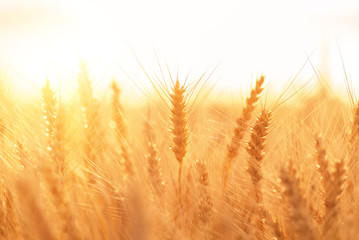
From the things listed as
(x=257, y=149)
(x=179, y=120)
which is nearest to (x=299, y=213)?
(x=257, y=149)

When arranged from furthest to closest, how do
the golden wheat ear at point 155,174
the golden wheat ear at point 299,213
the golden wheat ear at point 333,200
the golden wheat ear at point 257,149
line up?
the golden wheat ear at point 257,149 < the golden wheat ear at point 155,174 < the golden wheat ear at point 333,200 < the golden wheat ear at point 299,213

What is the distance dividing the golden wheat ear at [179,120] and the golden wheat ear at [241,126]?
0.26 meters

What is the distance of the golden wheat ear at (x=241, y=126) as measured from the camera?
1530mm

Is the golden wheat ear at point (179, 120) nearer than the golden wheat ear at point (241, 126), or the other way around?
the golden wheat ear at point (179, 120)

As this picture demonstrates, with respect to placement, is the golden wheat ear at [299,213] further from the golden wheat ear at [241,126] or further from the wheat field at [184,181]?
the golden wheat ear at [241,126]

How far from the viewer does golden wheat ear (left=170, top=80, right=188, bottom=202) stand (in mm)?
1429

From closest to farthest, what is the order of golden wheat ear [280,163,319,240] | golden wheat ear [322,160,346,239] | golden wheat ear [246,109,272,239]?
1. golden wheat ear [280,163,319,240]
2. golden wheat ear [322,160,346,239]
3. golden wheat ear [246,109,272,239]

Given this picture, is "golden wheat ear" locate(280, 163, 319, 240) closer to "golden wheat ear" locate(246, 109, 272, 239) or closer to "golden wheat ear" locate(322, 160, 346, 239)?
"golden wheat ear" locate(322, 160, 346, 239)

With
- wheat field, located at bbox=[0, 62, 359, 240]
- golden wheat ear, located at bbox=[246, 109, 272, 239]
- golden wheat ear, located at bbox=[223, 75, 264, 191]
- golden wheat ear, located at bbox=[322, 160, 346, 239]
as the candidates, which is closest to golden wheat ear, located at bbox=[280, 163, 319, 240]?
wheat field, located at bbox=[0, 62, 359, 240]

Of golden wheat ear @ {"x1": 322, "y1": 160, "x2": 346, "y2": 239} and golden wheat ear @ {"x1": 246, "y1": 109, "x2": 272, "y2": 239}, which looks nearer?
golden wheat ear @ {"x1": 322, "y1": 160, "x2": 346, "y2": 239}

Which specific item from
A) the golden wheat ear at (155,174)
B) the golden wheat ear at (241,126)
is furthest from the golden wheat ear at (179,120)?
the golden wheat ear at (241,126)

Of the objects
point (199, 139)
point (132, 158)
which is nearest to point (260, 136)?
point (199, 139)

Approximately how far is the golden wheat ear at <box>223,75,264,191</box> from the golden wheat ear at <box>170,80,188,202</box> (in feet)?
→ 0.85

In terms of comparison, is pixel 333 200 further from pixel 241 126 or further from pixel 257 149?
pixel 241 126
